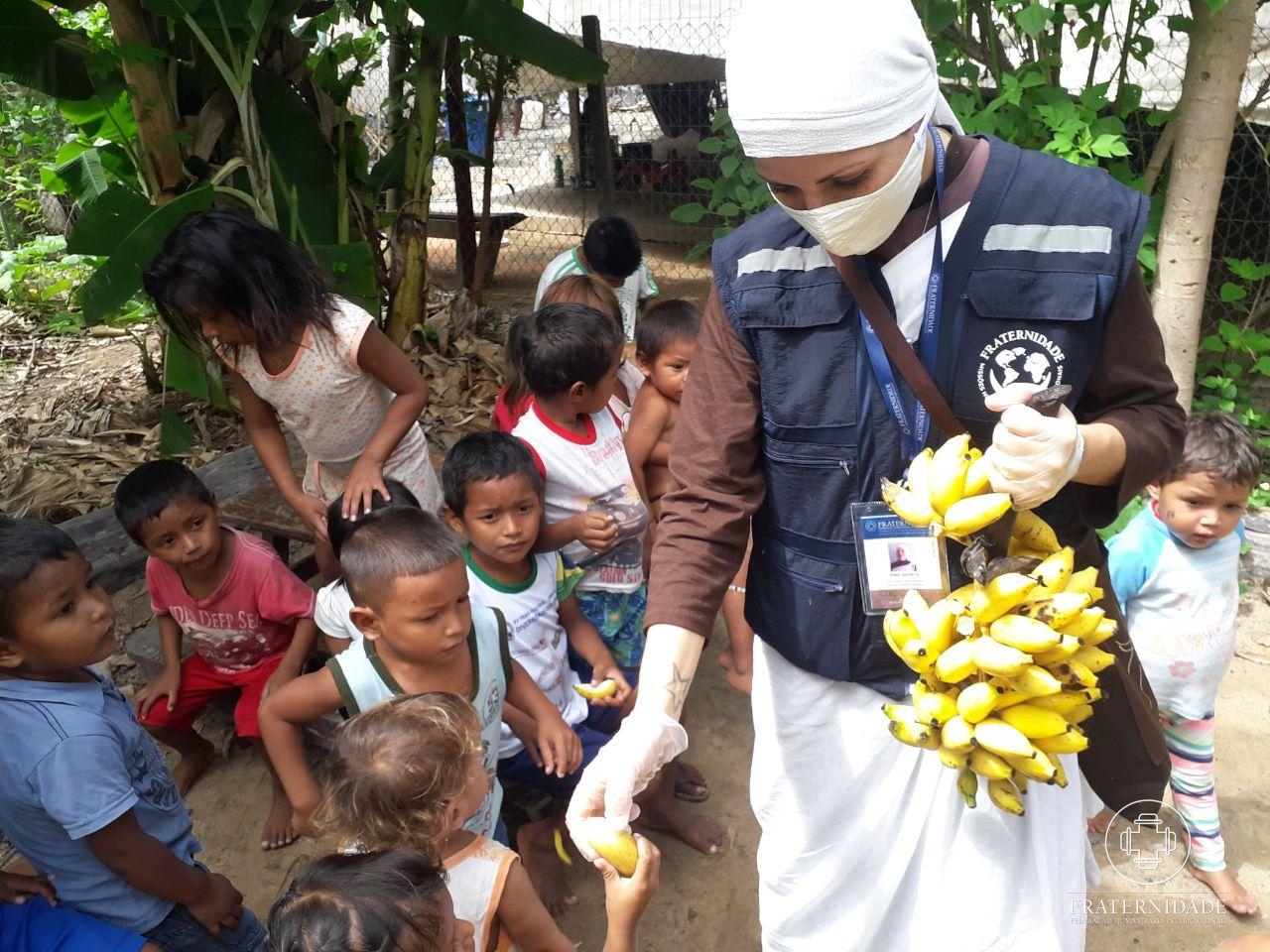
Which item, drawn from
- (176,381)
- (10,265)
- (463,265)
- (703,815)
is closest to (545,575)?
(703,815)

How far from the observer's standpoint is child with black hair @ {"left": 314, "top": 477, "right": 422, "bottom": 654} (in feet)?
7.80

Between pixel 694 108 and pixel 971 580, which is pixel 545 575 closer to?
pixel 971 580

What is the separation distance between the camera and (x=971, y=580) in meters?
1.49

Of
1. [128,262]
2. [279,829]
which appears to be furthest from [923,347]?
[128,262]

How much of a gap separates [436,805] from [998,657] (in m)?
0.99

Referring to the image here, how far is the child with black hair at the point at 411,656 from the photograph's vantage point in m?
1.99

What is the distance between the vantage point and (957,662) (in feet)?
4.43

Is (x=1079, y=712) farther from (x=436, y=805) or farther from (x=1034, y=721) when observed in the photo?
(x=436, y=805)

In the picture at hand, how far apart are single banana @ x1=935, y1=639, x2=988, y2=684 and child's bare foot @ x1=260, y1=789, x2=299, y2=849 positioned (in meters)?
2.16

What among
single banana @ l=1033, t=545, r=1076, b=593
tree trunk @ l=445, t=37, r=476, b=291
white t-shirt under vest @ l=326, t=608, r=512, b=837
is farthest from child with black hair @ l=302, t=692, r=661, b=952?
tree trunk @ l=445, t=37, r=476, b=291

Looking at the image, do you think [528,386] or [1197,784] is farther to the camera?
[528,386]

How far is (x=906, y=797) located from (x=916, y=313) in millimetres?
831

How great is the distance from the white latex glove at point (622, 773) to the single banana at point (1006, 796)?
0.51 m

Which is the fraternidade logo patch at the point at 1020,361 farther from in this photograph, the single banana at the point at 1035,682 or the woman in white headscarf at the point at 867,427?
the single banana at the point at 1035,682
